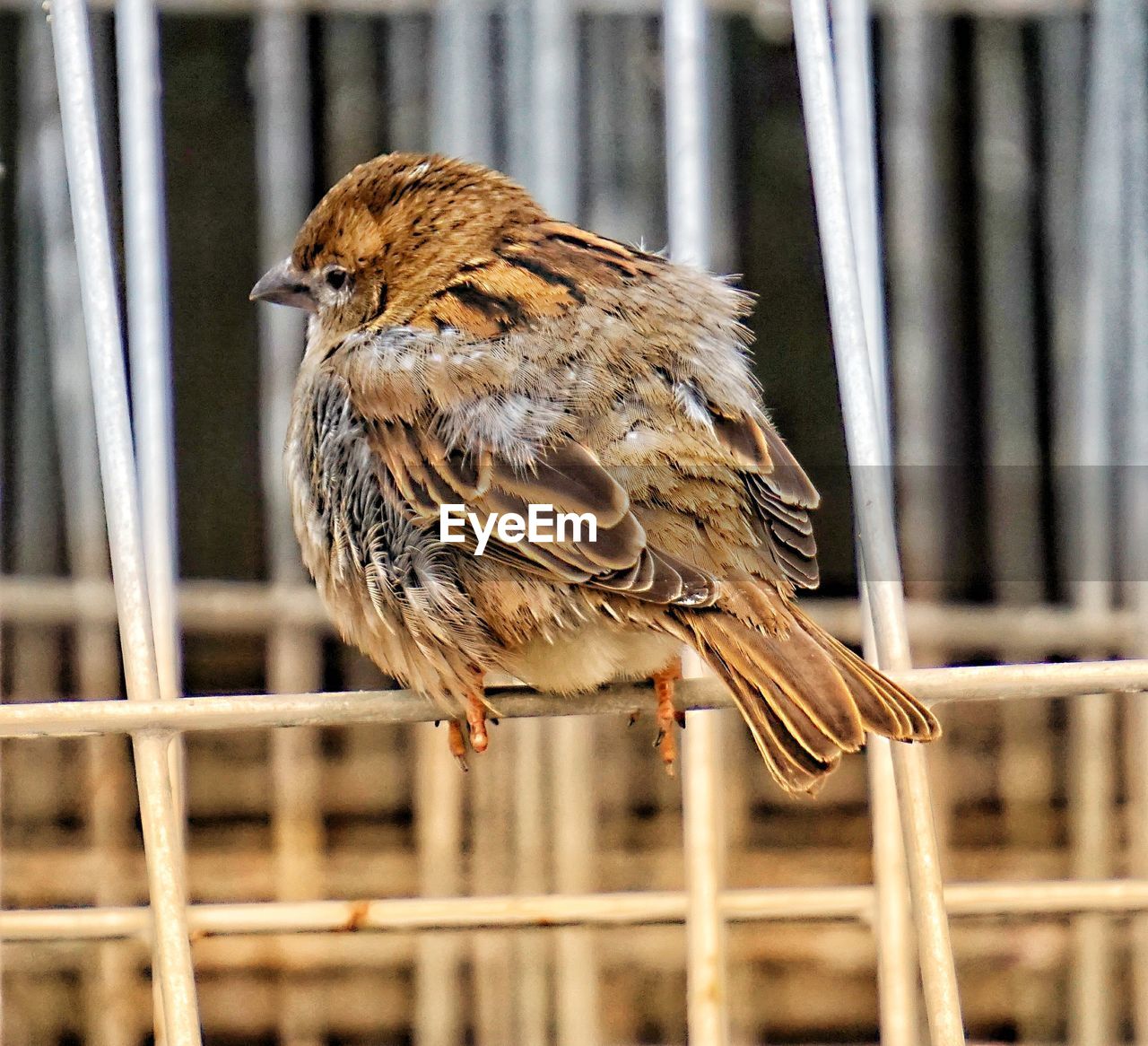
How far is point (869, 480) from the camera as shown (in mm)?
1160

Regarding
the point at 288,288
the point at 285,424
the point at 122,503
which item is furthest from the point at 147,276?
the point at 285,424

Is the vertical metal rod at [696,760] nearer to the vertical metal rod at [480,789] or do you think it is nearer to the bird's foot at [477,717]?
the bird's foot at [477,717]

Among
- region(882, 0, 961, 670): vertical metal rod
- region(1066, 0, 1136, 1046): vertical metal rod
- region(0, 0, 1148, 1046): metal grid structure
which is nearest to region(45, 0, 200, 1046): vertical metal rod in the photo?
region(0, 0, 1148, 1046): metal grid structure

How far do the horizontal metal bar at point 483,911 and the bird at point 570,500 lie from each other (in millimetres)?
169

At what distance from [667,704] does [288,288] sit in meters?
0.67

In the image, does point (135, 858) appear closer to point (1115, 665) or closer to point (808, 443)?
point (808, 443)

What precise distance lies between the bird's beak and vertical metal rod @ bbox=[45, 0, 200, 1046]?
42 centimetres

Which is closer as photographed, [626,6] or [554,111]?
[554,111]

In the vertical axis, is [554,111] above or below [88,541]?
above

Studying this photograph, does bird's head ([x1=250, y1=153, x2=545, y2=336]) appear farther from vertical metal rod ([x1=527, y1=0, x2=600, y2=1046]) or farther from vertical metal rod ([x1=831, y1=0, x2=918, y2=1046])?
vertical metal rod ([x1=527, y1=0, x2=600, y2=1046])

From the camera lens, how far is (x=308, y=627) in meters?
2.48

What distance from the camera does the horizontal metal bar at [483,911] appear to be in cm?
142

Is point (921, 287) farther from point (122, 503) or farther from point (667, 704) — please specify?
point (122, 503)

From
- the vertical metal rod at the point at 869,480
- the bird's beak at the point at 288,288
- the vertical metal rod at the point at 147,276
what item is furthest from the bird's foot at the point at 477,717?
the bird's beak at the point at 288,288
